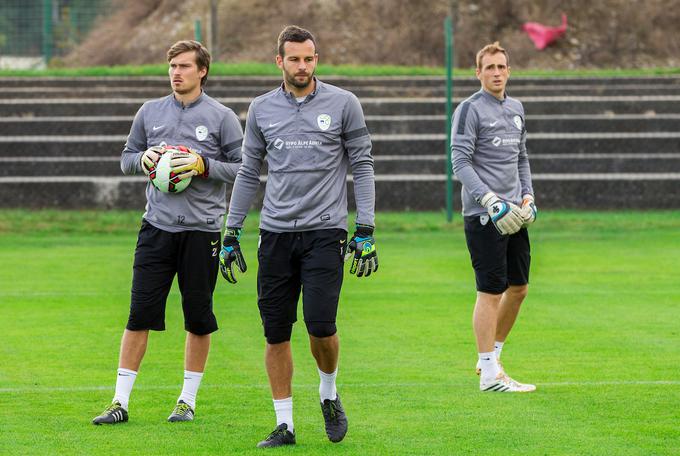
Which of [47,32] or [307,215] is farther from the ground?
[47,32]

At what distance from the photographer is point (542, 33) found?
126 feet

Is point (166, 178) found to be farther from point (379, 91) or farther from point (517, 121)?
point (379, 91)

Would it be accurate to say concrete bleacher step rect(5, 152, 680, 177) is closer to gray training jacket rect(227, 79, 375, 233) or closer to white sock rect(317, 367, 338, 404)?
gray training jacket rect(227, 79, 375, 233)

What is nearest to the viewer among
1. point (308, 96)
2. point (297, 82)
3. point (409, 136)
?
point (297, 82)

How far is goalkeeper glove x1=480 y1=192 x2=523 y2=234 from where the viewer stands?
867 centimetres

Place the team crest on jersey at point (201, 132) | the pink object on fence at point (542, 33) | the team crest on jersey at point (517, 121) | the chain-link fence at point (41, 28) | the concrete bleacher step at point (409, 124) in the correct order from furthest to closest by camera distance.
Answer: the pink object on fence at point (542, 33) < the chain-link fence at point (41, 28) < the concrete bleacher step at point (409, 124) < the team crest on jersey at point (517, 121) < the team crest on jersey at point (201, 132)

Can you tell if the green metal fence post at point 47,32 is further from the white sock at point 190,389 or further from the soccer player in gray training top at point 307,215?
the soccer player in gray training top at point 307,215

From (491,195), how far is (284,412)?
2269 mm

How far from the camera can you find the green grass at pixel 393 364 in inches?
289

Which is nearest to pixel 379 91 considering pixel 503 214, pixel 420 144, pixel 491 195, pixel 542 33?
pixel 420 144

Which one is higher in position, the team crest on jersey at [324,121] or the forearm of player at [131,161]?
the team crest on jersey at [324,121]

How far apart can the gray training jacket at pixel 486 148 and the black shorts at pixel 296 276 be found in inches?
73.5

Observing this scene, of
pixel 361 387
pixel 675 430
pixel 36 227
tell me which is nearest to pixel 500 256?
pixel 361 387

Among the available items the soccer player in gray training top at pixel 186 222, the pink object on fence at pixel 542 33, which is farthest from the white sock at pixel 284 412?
the pink object on fence at pixel 542 33
